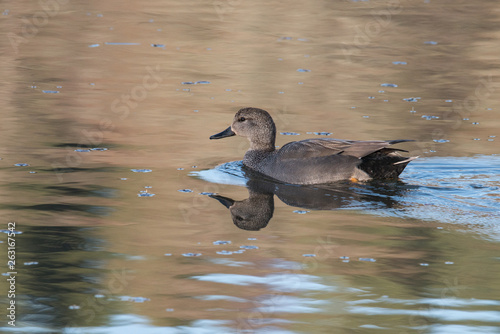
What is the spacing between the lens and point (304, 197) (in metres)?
9.71

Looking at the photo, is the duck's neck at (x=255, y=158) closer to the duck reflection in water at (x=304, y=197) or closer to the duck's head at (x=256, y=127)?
the duck's head at (x=256, y=127)

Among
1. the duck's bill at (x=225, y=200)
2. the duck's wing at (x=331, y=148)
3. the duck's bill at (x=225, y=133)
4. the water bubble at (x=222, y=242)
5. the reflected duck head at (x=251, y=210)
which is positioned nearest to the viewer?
the water bubble at (x=222, y=242)

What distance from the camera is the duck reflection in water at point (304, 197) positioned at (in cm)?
886

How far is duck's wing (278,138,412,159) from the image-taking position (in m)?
10.0

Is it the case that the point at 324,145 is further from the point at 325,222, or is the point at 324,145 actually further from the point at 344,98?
the point at 344,98

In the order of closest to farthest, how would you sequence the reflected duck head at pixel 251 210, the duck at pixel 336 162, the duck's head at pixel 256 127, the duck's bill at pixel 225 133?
the reflected duck head at pixel 251 210 < the duck at pixel 336 162 < the duck's head at pixel 256 127 < the duck's bill at pixel 225 133

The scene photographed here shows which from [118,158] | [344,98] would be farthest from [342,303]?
[344,98]

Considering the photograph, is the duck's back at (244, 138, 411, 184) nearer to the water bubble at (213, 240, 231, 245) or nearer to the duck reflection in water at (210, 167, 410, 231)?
the duck reflection in water at (210, 167, 410, 231)

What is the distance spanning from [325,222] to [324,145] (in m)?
1.81

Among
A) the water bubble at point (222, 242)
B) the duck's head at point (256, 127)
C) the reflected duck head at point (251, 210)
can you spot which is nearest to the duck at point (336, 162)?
the reflected duck head at point (251, 210)

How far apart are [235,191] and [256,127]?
1711 millimetres

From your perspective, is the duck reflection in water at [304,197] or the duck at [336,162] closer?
the duck reflection in water at [304,197]

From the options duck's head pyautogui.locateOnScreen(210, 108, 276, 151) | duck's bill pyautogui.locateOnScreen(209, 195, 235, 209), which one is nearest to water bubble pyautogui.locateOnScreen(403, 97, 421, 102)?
duck's head pyautogui.locateOnScreen(210, 108, 276, 151)

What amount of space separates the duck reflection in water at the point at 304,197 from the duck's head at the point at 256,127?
2.71 feet
